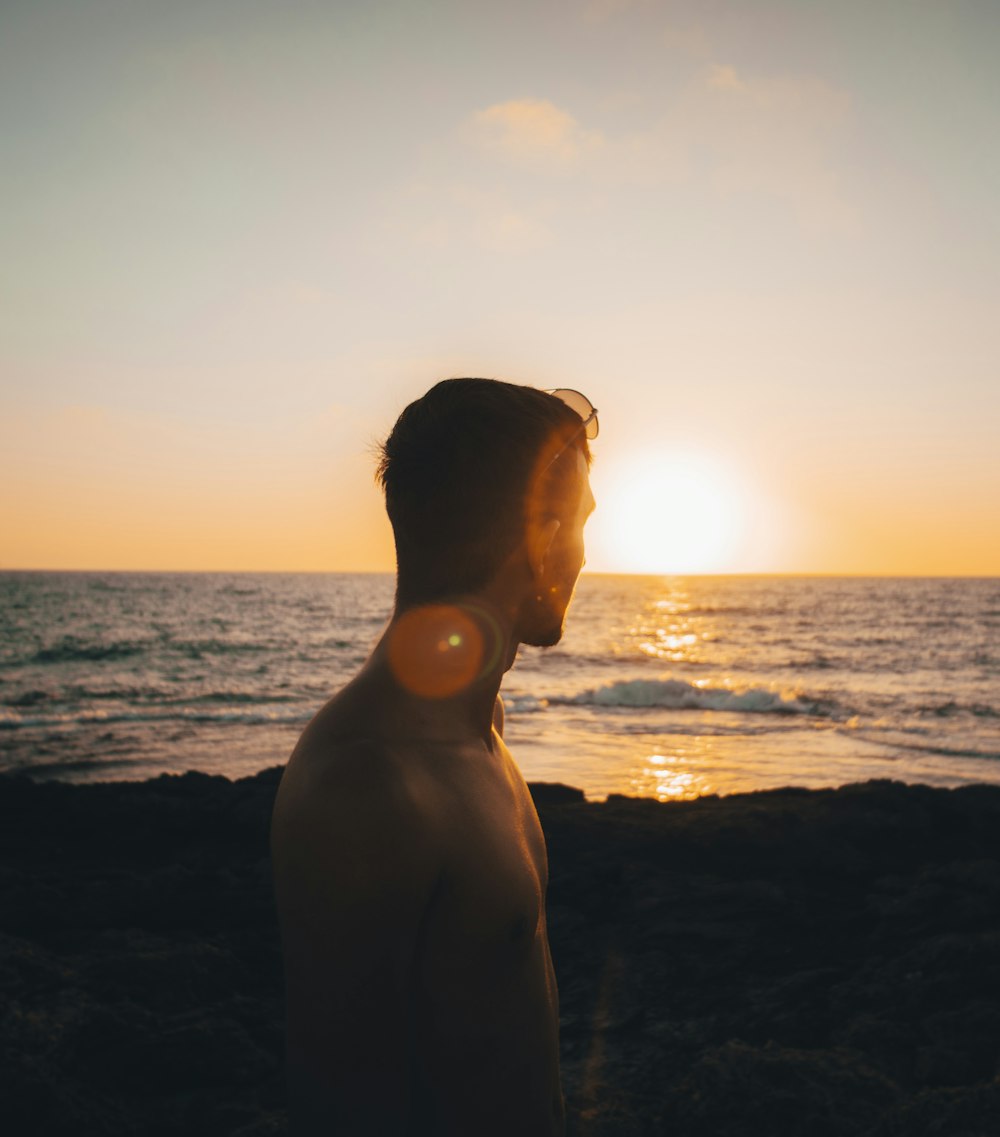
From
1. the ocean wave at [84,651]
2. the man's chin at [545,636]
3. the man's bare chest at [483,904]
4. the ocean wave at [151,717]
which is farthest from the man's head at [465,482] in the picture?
the ocean wave at [84,651]

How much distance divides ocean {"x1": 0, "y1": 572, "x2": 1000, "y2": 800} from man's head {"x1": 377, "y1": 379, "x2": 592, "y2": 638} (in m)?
10.2

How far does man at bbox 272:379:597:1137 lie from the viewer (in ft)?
4.14

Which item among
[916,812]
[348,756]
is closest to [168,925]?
[348,756]

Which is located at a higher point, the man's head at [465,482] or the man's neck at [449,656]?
the man's head at [465,482]

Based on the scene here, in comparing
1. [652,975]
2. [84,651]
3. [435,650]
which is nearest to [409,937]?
[435,650]

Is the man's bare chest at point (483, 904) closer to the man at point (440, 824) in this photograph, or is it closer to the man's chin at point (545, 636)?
the man at point (440, 824)

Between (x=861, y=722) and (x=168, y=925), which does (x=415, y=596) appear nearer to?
(x=168, y=925)

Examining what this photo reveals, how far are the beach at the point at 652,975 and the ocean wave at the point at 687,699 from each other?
14.1 metres

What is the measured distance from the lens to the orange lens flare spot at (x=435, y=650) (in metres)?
1.58

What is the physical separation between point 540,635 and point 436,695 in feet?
1.03

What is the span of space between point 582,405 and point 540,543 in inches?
18.7

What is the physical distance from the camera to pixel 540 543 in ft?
5.76

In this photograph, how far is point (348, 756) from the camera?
1.33 metres

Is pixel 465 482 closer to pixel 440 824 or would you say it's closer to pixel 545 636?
pixel 545 636
